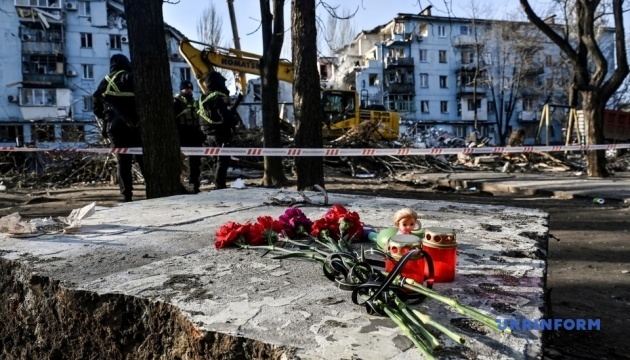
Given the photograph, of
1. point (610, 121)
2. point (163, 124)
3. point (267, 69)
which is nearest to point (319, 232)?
point (163, 124)

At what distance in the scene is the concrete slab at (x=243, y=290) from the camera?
4.24ft

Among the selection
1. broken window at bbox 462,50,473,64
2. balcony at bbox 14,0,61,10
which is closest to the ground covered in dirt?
balcony at bbox 14,0,61,10

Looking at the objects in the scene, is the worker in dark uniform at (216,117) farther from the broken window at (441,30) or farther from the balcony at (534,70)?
the broken window at (441,30)

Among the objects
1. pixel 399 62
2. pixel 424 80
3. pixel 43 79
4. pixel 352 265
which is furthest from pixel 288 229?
pixel 424 80

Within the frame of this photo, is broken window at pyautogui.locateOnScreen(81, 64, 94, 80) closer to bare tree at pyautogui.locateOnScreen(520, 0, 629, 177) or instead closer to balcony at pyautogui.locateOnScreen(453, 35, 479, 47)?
balcony at pyautogui.locateOnScreen(453, 35, 479, 47)

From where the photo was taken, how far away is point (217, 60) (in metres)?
13.9

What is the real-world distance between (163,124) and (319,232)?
139 inches

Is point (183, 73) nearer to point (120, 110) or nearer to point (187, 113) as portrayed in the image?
point (187, 113)

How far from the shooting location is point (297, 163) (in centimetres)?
Answer: 759

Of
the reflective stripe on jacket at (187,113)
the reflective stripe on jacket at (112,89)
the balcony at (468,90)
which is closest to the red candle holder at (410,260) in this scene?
the reflective stripe on jacket at (112,89)

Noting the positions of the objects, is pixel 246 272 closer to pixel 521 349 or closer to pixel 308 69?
pixel 521 349

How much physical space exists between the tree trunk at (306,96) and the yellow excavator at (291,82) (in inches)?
218

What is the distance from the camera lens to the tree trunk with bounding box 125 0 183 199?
5387 millimetres

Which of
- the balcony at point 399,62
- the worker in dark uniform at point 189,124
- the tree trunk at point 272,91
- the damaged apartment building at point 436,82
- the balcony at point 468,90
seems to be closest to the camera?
the worker in dark uniform at point 189,124
